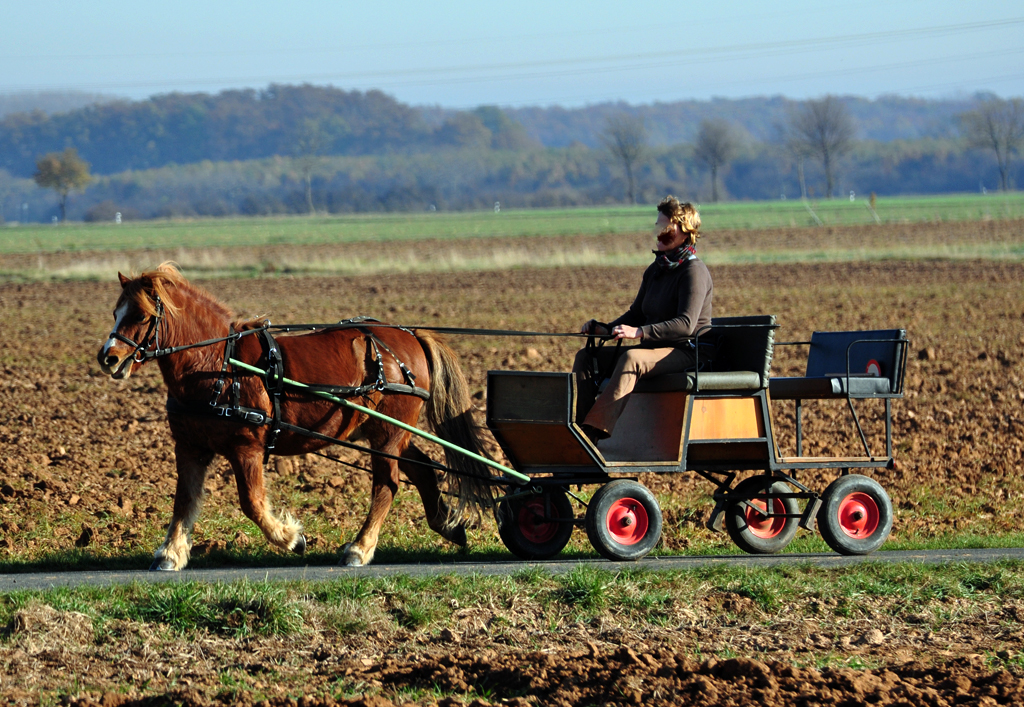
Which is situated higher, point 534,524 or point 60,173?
point 60,173

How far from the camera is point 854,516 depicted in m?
7.83

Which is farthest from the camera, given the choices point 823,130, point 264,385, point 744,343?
point 823,130

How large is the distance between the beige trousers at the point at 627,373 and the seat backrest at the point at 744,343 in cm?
35

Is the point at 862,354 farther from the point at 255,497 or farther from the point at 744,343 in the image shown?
the point at 255,497

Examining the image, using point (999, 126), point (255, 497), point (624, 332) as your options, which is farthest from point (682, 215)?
point (999, 126)

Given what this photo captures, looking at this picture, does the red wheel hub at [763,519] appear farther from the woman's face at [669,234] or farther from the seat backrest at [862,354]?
the woman's face at [669,234]

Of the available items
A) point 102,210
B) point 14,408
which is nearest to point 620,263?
point 14,408

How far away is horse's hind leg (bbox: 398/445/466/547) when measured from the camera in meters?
7.86

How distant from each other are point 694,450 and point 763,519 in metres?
0.78

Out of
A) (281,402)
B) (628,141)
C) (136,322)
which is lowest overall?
(281,402)

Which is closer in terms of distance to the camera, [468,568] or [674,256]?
[468,568]

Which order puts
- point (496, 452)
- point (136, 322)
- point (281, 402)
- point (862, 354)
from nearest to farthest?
point (136, 322), point (281, 402), point (862, 354), point (496, 452)

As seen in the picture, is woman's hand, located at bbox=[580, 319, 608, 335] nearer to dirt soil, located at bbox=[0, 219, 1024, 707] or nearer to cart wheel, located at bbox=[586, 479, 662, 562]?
cart wheel, located at bbox=[586, 479, 662, 562]

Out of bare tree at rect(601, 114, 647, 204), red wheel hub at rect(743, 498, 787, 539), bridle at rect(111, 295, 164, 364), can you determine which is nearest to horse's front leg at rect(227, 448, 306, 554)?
bridle at rect(111, 295, 164, 364)
